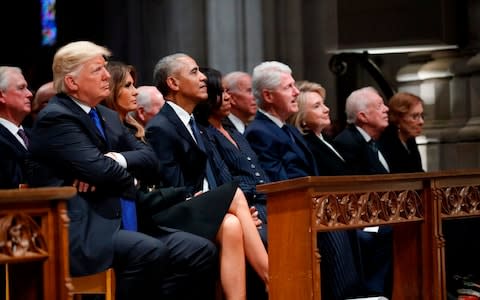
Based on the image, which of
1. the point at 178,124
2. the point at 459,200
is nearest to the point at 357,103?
the point at 178,124

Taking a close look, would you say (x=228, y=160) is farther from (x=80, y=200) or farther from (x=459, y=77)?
(x=459, y=77)

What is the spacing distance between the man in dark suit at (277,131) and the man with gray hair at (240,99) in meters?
0.07

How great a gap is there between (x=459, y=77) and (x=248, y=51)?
6.37 feet

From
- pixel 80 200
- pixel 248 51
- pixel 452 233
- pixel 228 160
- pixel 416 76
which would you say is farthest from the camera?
pixel 416 76

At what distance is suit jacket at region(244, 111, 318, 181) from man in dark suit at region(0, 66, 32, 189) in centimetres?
150

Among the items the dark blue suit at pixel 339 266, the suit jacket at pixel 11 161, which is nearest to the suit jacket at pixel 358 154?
the dark blue suit at pixel 339 266

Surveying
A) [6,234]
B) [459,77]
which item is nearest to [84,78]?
[6,234]

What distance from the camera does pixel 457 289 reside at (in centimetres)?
773

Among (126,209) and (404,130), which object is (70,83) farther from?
(404,130)

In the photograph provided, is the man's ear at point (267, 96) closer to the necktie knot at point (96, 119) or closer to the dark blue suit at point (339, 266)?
the dark blue suit at point (339, 266)

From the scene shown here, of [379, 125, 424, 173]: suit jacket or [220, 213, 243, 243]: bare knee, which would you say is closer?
[220, 213, 243, 243]: bare knee

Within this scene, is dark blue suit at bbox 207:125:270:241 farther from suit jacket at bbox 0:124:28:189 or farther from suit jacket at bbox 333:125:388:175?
suit jacket at bbox 0:124:28:189

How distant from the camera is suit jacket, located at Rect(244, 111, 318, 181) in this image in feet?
25.7

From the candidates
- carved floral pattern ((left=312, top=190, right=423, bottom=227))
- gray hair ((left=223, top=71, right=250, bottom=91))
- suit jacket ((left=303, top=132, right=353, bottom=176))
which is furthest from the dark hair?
carved floral pattern ((left=312, top=190, right=423, bottom=227))
